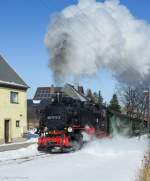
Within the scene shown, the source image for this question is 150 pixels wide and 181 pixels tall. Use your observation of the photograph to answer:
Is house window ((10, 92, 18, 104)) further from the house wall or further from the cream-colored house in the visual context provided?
the house wall

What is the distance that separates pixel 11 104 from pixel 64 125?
15.9 meters

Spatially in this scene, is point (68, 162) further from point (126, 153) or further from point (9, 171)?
point (126, 153)

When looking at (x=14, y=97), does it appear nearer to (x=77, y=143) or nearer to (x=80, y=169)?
(x=77, y=143)

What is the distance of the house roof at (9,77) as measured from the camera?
39.0 m

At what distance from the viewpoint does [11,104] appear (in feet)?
131

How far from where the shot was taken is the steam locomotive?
80.4 feet

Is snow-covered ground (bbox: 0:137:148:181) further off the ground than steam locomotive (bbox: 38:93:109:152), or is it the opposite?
steam locomotive (bbox: 38:93:109:152)

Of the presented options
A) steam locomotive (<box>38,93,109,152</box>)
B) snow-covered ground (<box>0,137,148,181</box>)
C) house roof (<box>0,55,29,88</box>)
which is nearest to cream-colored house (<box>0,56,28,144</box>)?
house roof (<box>0,55,29,88</box>)

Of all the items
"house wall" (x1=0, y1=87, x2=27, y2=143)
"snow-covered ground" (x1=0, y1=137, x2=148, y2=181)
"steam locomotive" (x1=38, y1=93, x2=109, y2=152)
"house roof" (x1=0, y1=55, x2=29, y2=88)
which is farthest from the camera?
"house roof" (x1=0, y1=55, x2=29, y2=88)

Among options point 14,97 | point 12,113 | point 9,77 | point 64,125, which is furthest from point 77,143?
point 9,77

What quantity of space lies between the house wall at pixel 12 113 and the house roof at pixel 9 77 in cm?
57

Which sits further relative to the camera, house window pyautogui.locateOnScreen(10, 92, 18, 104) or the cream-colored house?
house window pyautogui.locateOnScreen(10, 92, 18, 104)

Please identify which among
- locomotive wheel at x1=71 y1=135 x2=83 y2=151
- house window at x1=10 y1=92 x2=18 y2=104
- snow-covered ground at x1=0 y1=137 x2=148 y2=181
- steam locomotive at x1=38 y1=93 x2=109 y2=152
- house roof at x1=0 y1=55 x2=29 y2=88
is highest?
house roof at x1=0 y1=55 x2=29 y2=88

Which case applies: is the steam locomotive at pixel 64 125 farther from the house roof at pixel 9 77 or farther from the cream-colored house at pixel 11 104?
the house roof at pixel 9 77
